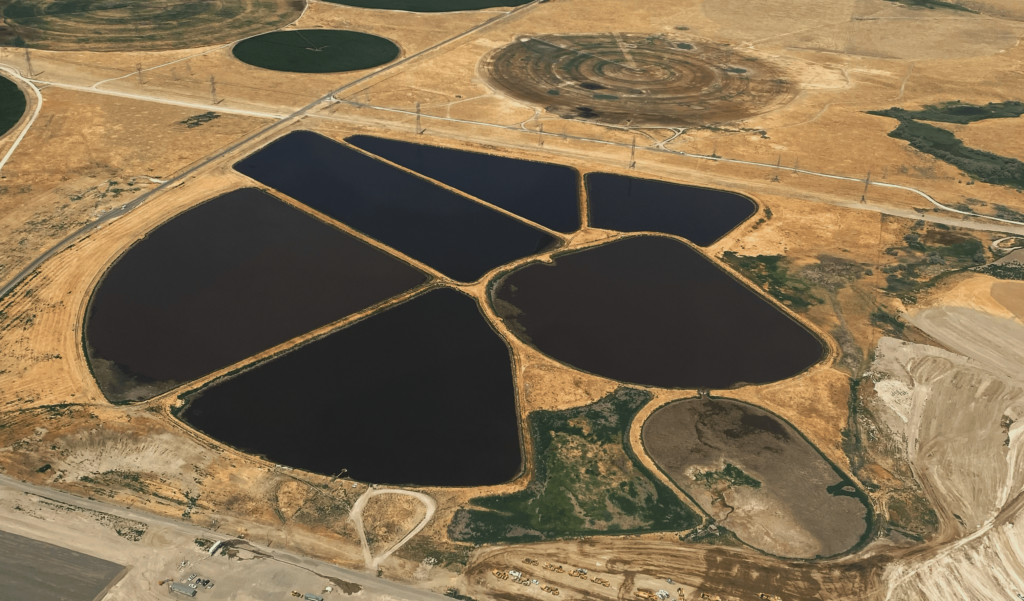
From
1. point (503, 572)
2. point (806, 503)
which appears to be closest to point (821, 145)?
point (806, 503)

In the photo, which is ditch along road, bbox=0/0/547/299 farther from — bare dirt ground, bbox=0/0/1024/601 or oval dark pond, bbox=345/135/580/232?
oval dark pond, bbox=345/135/580/232

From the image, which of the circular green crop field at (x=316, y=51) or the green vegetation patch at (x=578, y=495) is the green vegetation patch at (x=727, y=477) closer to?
the green vegetation patch at (x=578, y=495)

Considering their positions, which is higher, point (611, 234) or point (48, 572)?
point (611, 234)

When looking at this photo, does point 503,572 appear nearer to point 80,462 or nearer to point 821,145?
point 80,462

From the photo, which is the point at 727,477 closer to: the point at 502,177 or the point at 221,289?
the point at 221,289

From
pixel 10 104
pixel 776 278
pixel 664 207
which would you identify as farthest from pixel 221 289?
pixel 10 104

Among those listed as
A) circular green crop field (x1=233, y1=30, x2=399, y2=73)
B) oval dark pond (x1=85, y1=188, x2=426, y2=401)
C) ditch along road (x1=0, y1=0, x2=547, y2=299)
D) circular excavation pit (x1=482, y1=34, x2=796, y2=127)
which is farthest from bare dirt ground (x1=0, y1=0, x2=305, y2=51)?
oval dark pond (x1=85, y1=188, x2=426, y2=401)
